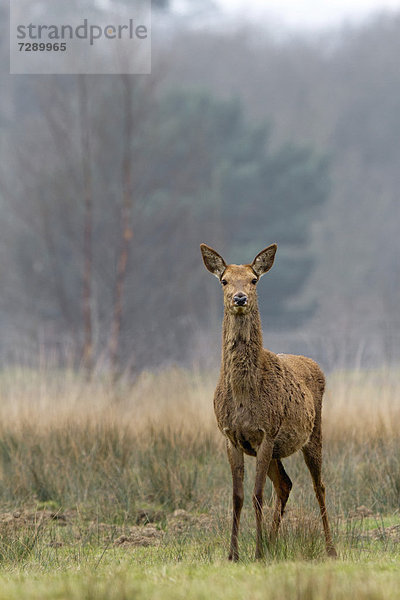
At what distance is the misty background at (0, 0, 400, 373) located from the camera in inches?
901

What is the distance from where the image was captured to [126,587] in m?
5.01

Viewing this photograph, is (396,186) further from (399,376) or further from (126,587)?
(126,587)

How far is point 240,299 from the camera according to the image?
6.32 metres

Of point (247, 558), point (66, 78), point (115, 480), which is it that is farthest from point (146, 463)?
point (66, 78)

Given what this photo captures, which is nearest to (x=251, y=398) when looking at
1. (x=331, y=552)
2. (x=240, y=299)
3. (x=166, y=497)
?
(x=240, y=299)

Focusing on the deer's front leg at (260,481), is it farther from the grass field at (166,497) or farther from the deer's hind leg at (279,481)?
the deer's hind leg at (279,481)

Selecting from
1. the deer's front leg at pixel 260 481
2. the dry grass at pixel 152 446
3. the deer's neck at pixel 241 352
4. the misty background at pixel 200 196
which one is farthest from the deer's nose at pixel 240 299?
the misty background at pixel 200 196

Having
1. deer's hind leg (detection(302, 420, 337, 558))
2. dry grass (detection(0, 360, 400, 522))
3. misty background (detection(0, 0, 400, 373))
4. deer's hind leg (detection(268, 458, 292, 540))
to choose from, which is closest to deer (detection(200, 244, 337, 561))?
deer's hind leg (detection(268, 458, 292, 540))

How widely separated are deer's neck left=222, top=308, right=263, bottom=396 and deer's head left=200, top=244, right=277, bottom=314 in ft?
0.35

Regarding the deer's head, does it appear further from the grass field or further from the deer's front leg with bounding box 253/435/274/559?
the grass field

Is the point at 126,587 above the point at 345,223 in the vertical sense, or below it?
below

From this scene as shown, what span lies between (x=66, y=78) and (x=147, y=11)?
3.74 m

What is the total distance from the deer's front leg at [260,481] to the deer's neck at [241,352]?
0.38m

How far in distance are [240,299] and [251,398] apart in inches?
27.2
